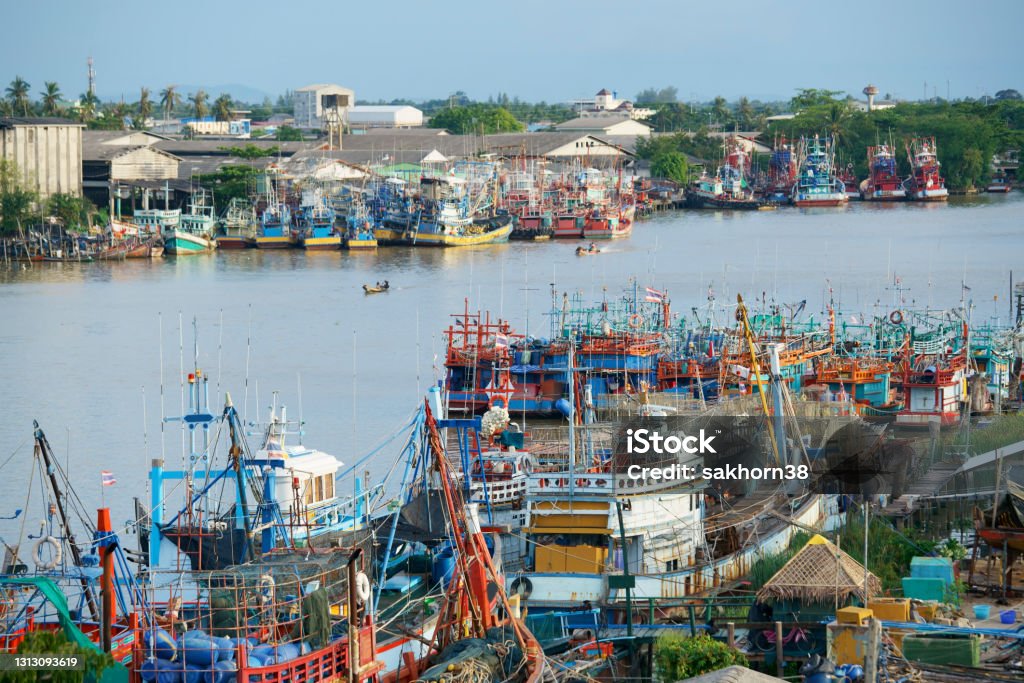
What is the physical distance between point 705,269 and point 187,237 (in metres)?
16.0

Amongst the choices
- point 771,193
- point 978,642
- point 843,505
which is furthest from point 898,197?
point 978,642

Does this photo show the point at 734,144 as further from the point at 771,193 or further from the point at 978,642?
the point at 978,642

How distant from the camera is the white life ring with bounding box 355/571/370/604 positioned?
11555mm

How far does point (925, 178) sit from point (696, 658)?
6164cm

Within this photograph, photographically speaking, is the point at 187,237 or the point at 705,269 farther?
the point at 187,237

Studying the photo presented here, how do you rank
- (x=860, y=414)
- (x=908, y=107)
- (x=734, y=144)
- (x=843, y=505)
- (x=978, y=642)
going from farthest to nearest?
(x=908, y=107) → (x=734, y=144) → (x=860, y=414) → (x=843, y=505) → (x=978, y=642)

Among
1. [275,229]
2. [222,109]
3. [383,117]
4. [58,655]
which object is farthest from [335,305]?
[383,117]

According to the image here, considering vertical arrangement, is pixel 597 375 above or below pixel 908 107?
below

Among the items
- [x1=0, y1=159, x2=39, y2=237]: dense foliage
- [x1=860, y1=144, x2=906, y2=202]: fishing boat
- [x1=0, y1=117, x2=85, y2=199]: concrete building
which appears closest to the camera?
[x1=0, y1=159, x2=39, y2=237]: dense foliage

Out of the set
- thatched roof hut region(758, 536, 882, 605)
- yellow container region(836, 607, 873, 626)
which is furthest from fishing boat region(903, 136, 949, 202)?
yellow container region(836, 607, 873, 626)

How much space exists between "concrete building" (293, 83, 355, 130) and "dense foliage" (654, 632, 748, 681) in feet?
263

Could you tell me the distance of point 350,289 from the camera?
4259cm

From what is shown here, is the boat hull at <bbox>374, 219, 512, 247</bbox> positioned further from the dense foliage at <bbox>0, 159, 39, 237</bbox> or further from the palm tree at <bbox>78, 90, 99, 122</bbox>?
the palm tree at <bbox>78, 90, 99, 122</bbox>

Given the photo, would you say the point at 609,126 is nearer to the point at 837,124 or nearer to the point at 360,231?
the point at 837,124
